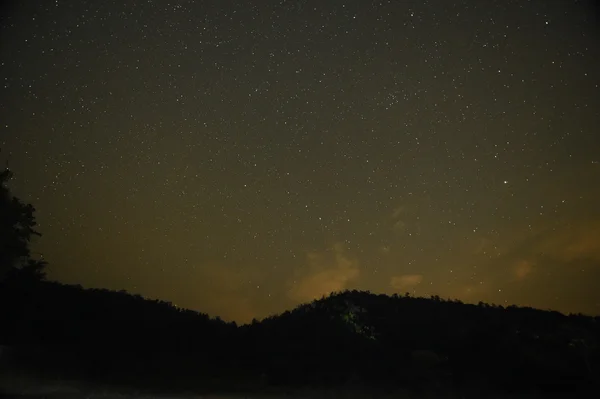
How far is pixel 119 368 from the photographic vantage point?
16984 millimetres

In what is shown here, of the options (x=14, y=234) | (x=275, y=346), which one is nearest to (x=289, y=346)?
(x=275, y=346)

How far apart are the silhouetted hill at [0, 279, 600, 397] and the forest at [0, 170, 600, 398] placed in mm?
57

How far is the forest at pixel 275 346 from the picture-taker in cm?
1727

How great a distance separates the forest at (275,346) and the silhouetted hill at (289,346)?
0.06m

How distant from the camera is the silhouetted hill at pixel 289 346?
57.3 feet

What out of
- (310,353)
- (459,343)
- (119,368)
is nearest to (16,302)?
(119,368)

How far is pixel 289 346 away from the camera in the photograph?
20859 mm

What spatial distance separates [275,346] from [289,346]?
0.69m

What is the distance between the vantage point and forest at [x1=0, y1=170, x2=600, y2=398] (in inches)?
680

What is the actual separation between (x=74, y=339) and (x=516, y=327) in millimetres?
23178

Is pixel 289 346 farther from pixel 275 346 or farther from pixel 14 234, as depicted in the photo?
pixel 14 234

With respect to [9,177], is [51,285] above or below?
below

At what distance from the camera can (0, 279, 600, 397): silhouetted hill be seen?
687 inches

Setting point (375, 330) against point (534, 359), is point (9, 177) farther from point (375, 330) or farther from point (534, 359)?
point (534, 359)
